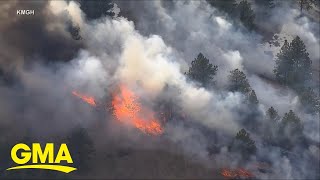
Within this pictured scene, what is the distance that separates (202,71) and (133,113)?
12804 mm

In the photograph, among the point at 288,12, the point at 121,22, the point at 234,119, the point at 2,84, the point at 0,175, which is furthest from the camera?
the point at 288,12

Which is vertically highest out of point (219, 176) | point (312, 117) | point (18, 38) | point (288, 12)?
point (288, 12)

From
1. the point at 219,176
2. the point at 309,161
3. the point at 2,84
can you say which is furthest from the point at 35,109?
the point at 309,161

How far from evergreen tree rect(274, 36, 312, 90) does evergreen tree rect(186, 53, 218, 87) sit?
12.6 metres

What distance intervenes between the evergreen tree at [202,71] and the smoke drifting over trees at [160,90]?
0.14 m

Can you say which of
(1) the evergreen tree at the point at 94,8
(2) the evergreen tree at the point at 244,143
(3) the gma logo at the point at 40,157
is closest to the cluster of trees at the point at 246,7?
(1) the evergreen tree at the point at 94,8

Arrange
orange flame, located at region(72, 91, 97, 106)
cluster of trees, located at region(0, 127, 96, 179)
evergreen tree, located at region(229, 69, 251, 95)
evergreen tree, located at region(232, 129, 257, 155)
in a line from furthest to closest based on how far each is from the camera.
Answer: orange flame, located at region(72, 91, 97, 106), evergreen tree, located at region(229, 69, 251, 95), cluster of trees, located at region(0, 127, 96, 179), evergreen tree, located at region(232, 129, 257, 155)

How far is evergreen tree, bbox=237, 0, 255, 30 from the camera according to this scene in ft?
278

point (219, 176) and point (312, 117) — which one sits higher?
point (312, 117)

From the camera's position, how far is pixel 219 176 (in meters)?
65.1

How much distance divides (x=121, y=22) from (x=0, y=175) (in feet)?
107

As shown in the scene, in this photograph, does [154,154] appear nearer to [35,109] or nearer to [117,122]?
[117,122]

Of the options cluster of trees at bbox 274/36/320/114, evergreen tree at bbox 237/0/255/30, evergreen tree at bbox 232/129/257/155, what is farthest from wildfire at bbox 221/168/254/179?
evergreen tree at bbox 237/0/255/30

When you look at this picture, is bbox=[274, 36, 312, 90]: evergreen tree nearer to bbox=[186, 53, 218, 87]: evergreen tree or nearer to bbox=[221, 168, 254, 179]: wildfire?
bbox=[186, 53, 218, 87]: evergreen tree
